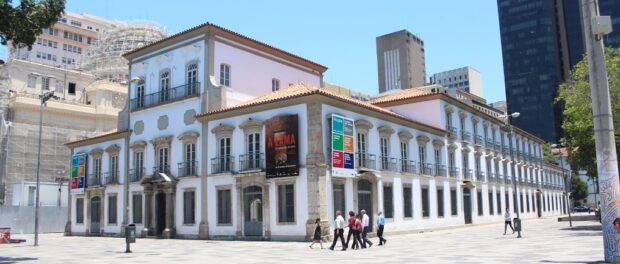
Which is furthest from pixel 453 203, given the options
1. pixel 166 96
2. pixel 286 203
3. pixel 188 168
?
pixel 166 96

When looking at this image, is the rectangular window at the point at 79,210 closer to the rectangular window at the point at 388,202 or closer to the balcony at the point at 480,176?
the rectangular window at the point at 388,202

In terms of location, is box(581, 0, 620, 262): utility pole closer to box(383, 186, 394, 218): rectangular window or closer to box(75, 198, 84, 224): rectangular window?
box(383, 186, 394, 218): rectangular window

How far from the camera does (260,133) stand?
29891 millimetres

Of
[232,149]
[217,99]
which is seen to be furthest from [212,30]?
[232,149]

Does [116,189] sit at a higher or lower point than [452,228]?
higher

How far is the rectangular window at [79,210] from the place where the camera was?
4157cm

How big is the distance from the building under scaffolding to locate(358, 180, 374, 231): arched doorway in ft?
155

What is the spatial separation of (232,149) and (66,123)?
34.6 m

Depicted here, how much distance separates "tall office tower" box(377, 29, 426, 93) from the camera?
531 ft

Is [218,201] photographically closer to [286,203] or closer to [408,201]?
[286,203]

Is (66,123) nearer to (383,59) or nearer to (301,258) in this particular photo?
(301,258)

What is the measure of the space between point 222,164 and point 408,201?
11203mm

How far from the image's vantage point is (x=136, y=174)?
121ft

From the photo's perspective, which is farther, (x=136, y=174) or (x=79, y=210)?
(x=79, y=210)
